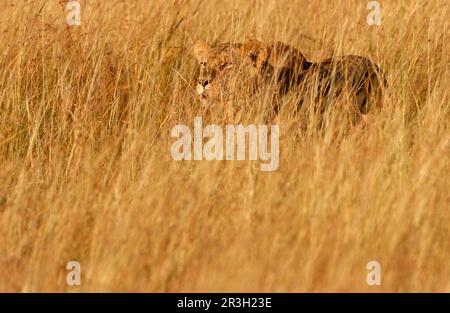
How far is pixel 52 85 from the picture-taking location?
245 inches

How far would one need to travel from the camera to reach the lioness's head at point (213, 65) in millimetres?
5867

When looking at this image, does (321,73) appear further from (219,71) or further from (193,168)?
(193,168)

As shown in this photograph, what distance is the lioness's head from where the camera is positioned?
231 inches

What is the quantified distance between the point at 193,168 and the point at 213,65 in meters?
1.03

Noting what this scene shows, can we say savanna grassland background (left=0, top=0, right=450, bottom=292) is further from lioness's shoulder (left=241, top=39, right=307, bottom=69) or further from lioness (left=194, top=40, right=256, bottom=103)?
lioness's shoulder (left=241, top=39, right=307, bottom=69)

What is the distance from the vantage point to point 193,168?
5.15m

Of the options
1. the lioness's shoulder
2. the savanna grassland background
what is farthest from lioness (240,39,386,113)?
the savanna grassland background

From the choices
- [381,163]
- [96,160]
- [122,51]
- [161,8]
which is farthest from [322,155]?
[161,8]

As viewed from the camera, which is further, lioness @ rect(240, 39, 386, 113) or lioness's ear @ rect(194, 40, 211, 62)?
lioness's ear @ rect(194, 40, 211, 62)

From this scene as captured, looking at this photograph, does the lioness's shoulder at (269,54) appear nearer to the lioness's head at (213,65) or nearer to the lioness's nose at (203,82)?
the lioness's head at (213,65)

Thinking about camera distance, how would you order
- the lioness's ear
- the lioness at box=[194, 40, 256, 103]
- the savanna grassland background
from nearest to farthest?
the savanna grassland background
the lioness at box=[194, 40, 256, 103]
the lioness's ear

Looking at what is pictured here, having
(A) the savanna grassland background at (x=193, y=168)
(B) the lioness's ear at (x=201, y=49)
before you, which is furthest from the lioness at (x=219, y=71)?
(A) the savanna grassland background at (x=193, y=168)

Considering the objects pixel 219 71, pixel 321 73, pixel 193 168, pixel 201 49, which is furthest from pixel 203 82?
pixel 193 168

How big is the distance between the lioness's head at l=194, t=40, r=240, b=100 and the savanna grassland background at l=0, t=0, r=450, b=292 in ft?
0.47
